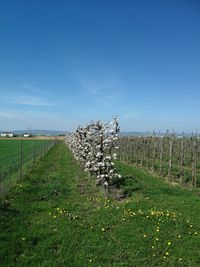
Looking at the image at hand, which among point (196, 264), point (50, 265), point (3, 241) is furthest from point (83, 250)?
point (196, 264)

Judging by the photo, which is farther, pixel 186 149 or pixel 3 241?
pixel 186 149

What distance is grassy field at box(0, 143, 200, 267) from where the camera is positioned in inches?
244

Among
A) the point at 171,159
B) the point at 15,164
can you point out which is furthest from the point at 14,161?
the point at 171,159

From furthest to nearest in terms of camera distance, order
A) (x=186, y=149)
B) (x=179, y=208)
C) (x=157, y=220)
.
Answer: (x=186, y=149) < (x=179, y=208) < (x=157, y=220)

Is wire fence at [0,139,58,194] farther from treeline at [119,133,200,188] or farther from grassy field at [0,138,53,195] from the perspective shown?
treeline at [119,133,200,188]

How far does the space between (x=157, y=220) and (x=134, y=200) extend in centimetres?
245

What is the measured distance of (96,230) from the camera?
25.2 feet

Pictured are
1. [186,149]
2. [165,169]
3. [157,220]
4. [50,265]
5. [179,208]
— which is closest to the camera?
[50,265]

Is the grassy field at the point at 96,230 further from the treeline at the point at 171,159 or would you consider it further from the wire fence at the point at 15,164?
the treeline at the point at 171,159

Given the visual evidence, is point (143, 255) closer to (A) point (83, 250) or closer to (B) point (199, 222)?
(A) point (83, 250)

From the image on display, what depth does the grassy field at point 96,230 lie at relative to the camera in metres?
6.19

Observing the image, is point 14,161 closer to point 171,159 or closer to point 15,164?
point 15,164

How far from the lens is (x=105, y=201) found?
10820mm

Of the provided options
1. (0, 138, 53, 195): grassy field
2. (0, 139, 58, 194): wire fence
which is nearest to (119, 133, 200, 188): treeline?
(0, 139, 58, 194): wire fence
